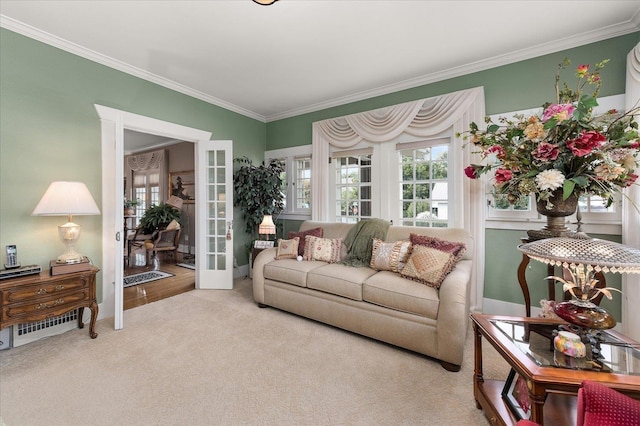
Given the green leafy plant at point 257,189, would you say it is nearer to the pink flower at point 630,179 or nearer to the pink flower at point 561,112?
the pink flower at point 561,112

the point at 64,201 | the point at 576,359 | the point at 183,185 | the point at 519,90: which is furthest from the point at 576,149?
the point at 183,185

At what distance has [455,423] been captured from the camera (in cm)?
154

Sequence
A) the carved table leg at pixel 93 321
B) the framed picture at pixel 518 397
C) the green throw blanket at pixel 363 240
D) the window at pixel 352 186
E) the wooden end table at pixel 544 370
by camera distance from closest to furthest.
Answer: the wooden end table at pixel 544 370
the framed picture at pixel 518 397
the carved table leg at pixel 93 321
the green throw blanket at pixel 363 240
the window at pixel 352 186

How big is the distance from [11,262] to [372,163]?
3.89 meters

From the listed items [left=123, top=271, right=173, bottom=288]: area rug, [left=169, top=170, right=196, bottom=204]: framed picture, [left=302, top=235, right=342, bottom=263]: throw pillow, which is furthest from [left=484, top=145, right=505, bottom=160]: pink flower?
[left=169, top=170, right=196, bottom=204]: framed picture

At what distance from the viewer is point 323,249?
129 inches

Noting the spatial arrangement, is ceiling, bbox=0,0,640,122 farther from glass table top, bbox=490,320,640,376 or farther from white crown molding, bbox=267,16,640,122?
glass table top, bbox=490,320,640,376

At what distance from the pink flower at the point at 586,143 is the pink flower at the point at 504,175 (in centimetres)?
36

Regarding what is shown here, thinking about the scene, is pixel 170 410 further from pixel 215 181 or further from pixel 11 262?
pixel 215 181

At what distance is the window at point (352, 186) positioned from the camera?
3906mm

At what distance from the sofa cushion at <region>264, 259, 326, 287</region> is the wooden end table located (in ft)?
5.71

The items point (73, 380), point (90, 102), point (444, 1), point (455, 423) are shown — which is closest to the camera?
point (455, 423)

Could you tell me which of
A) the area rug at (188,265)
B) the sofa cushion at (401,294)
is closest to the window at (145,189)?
the area rug at (188,265)

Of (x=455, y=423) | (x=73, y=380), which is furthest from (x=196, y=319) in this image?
(x=455, y=423)
